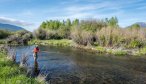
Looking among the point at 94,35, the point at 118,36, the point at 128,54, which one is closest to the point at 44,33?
the point at 94,35

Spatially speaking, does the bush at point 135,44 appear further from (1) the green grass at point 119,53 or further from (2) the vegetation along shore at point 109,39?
(1) the green grass at point 119,53

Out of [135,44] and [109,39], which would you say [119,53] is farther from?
[109,39]

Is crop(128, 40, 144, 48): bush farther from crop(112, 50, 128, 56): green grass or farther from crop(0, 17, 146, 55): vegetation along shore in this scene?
crop(112, 50, 128, 56): green grass

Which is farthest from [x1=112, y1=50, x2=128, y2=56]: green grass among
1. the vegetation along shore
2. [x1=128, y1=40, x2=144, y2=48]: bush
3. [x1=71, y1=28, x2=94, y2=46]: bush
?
[x1=71, y1=28, x2=94, y2=46]: bush

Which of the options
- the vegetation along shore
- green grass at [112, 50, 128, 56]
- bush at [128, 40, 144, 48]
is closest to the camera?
green grass at [112, 50, 128, 56]

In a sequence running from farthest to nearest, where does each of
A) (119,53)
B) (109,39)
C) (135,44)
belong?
(109,39) → (135,44) → (119,53)

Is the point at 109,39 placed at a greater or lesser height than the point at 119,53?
greater

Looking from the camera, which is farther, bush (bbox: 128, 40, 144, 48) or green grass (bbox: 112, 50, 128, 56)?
bush (bbox: 128, 40, 144, 48)

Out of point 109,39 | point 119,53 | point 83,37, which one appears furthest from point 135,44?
point 83,37

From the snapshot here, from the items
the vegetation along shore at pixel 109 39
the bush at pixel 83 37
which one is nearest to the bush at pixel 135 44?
the vegetation along shore at pixel 109 39

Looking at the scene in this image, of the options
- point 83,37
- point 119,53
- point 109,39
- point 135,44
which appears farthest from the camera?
point 83,37

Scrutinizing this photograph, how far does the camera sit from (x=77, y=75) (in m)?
29.8

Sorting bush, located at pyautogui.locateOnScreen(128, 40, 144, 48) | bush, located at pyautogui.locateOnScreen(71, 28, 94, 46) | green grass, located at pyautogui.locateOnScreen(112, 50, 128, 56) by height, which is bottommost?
green grass, located at pyautogui.locateOnScreen(112, 50, 128, 56)

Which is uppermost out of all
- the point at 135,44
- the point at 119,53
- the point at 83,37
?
the point at 83,37
